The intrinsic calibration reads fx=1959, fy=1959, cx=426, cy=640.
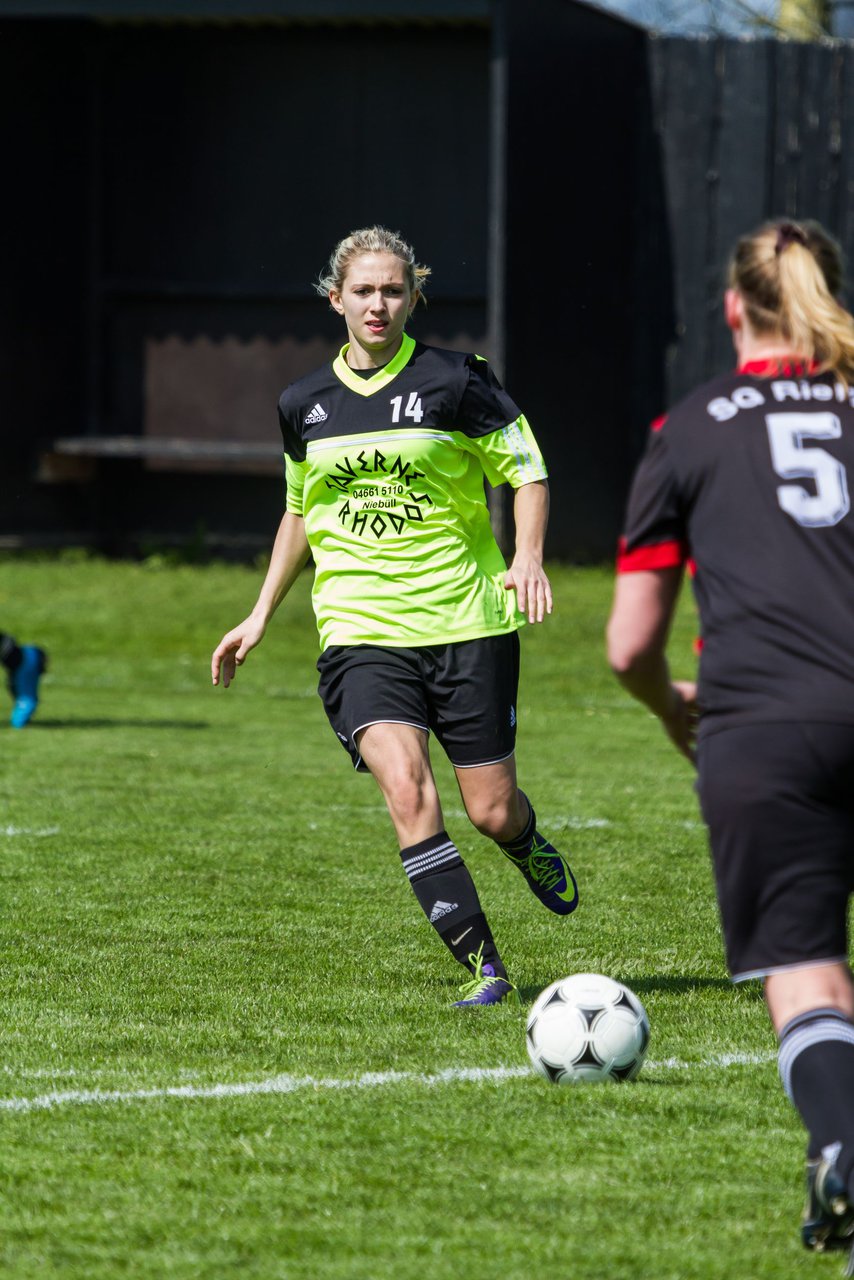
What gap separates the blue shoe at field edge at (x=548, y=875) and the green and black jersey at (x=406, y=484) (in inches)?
29.8

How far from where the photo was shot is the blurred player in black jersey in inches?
125

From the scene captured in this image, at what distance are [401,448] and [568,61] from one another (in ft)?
46.5

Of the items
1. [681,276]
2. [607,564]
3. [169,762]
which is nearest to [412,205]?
[681,276]

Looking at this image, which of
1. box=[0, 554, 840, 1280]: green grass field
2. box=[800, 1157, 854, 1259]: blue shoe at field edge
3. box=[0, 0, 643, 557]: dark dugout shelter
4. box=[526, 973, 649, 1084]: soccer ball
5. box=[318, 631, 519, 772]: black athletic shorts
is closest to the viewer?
box=[800, 1157, 854, 1259]: blue shoe at field edge

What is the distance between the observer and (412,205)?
19.7 metres

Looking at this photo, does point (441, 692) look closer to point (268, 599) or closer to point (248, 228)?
point (268, 599)

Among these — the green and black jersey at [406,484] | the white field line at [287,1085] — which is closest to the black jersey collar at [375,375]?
the green and black jersey at [406,484]

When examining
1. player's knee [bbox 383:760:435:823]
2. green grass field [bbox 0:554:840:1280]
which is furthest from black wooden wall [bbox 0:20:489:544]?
player's knee [bbox 383:760:435:823]

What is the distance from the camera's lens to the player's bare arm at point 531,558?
→ 17.2 ft

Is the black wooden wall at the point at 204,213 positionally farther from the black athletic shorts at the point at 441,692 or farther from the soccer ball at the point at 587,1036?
the soccer ball at the point at 587,1036

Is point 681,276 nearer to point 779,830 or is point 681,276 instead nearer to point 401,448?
point 401,448

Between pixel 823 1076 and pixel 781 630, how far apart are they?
73cm

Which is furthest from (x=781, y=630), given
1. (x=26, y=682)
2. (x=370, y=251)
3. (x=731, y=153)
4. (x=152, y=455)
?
(x=152, y=455)

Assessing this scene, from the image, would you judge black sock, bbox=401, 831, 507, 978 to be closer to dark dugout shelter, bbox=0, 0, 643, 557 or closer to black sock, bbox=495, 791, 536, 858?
black sock, bbox=495, 791, 536, 858
